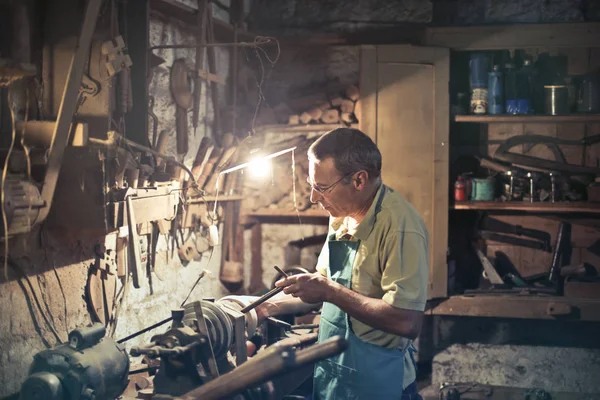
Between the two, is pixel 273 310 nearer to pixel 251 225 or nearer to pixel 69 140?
pixel 69 140

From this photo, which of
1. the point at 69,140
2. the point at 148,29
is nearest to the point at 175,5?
the point at 148,29

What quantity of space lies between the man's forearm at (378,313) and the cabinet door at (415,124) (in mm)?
2787

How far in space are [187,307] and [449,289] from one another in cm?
305

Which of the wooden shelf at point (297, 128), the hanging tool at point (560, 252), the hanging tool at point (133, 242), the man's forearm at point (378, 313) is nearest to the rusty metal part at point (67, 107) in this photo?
the hanging tool at point (133, 242)

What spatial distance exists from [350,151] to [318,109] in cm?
290

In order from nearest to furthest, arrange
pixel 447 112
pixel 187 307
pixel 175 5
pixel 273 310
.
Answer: pixel 187 307
pixel 273 310
pixel 175 5
pixel 447 112

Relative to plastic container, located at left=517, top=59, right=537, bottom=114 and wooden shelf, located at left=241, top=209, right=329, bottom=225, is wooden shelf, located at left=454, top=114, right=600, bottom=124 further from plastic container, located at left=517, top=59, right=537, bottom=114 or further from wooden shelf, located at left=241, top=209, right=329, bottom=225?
wooden shelf, located at left=241, top=209, right=329, bottom=225

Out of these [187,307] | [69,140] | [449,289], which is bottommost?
[449,289]

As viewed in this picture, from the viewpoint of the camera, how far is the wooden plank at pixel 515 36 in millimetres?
5188

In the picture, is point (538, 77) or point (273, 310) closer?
point (273, 310)

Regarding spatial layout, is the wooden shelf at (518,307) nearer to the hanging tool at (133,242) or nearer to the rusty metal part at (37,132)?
the hanging tool at (133,242)

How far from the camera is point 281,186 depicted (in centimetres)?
566

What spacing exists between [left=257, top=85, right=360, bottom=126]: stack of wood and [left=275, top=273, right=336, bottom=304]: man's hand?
300cm

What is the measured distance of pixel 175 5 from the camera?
4152 mm
